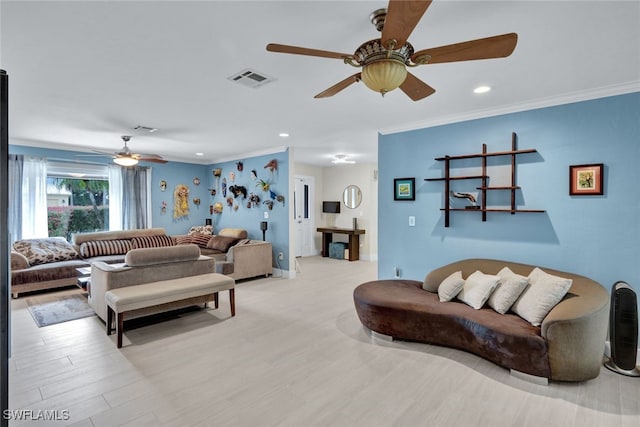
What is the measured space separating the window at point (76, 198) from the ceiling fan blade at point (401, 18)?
21.7 ft

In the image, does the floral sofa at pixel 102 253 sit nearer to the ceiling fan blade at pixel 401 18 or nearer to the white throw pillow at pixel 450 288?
the white throw pillow at pixel 450 288

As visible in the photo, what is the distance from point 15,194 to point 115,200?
4.90ft

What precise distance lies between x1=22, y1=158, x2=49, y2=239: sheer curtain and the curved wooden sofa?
18.8 feet

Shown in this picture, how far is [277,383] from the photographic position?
2.43 metres

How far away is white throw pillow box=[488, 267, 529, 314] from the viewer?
2.82 m

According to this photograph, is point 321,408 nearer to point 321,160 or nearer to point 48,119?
point 48,119

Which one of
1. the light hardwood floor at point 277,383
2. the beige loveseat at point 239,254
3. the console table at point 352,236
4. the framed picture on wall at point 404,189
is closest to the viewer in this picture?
the light hardwood floor at point 277,383

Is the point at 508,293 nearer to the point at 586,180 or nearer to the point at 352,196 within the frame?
the point at 586,180

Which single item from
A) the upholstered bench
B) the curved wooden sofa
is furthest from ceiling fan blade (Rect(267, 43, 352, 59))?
the upholstered bench

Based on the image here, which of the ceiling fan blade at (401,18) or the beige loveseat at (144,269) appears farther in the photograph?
the beige loveseat at (144,269)

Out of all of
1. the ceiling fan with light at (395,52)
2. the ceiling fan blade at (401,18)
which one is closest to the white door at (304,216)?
the ceiling fan with light at (395,52)

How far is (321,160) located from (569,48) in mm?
5685

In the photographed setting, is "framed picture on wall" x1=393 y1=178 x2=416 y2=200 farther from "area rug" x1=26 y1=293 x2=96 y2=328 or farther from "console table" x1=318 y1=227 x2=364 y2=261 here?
"area rug" x1=26 y1=293 x2=96 y2=328

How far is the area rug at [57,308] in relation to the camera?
12.3 feet
